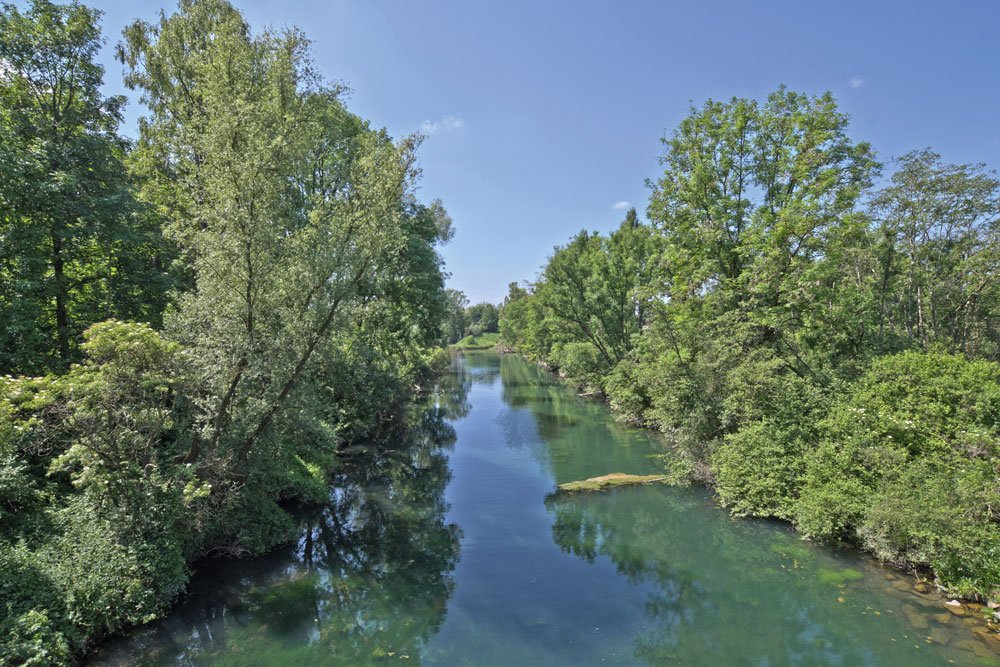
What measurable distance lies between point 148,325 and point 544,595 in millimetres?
10200

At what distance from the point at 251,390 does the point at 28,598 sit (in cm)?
512

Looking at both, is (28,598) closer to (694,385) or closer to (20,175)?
(20,175)

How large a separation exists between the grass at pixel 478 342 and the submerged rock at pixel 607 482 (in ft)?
308

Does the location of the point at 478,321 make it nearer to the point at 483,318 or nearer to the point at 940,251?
the point at 483,318

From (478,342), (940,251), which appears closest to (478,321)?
(478,342)

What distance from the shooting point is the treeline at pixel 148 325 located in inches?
335

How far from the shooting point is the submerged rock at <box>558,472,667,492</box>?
55.7 ft

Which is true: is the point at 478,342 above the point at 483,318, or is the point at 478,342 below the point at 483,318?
below

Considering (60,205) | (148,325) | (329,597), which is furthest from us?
(60,205)

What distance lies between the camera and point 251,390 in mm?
11445

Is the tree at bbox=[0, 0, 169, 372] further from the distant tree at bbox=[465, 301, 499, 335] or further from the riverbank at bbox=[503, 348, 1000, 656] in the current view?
the distant tree at bbox=[465, 301, 499, 335]

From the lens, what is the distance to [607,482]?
680 inches

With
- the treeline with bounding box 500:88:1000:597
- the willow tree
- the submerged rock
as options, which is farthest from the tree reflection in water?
the treeline with bounding box 500:88:1000:597

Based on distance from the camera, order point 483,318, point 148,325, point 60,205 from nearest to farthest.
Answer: point 148,325
point 60,205
point 483,318
